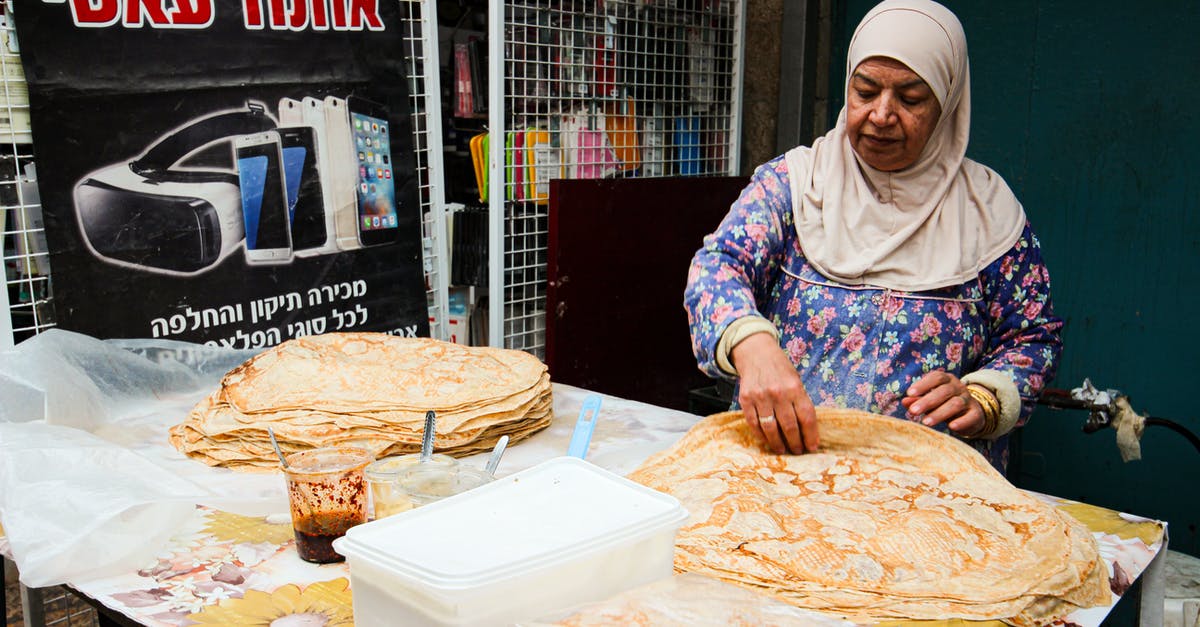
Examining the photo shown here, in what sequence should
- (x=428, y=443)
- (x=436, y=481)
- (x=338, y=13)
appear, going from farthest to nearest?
(x=338, y=13) → (x=428, y=443) → (x=436, y=481)

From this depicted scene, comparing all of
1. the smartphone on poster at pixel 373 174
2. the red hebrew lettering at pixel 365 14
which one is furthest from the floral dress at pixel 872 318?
the red hebrew lettering at pixel 365 14

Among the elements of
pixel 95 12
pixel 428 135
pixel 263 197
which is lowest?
pixel 263 197

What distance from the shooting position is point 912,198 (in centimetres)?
189

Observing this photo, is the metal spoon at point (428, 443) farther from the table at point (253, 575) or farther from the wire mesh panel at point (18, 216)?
the wire mesh panel at point (18, 216)

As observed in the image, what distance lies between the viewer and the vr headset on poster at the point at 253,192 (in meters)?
2.16

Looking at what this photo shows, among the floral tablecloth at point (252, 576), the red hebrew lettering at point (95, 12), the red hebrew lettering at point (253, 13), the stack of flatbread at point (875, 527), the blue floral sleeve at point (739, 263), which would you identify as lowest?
the floral tablecloth at point (252, 576)

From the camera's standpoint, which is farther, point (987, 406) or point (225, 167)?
point (225, 167)

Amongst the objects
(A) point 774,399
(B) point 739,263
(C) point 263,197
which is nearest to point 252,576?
(A) point 774,399

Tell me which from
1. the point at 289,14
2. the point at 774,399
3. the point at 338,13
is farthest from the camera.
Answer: the point at 338,13

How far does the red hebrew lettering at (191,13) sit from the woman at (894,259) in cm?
139

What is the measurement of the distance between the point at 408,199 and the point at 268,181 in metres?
0.46

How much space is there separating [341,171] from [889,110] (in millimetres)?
1540

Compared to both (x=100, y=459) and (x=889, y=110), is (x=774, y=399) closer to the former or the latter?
(x=889, y=110)

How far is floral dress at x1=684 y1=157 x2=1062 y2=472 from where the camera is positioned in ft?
5.92
